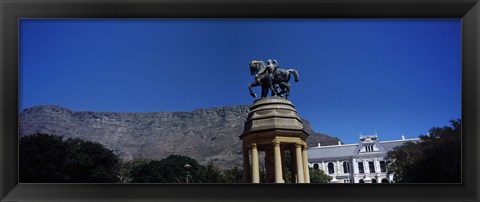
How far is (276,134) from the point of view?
29.5 feet

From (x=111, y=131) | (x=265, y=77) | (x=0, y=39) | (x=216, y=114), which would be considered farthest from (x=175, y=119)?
(x=0, y=39)

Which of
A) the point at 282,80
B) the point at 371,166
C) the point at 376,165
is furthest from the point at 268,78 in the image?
the point at 371,166

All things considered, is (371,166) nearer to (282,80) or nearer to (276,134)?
(282,80)

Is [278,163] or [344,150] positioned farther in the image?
[344,150]

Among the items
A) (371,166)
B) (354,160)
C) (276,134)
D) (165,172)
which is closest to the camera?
(276,134)

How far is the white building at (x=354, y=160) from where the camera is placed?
126 ft

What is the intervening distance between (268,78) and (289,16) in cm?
516

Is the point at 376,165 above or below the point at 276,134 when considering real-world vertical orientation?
below

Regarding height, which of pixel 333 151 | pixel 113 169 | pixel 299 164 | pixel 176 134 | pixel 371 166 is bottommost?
pixel 371 166

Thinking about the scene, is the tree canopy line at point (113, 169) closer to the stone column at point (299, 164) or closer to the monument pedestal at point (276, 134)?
the monument pedestal at point (276, 134)

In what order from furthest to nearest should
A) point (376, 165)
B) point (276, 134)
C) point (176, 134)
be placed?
1. point (176, 134)
2. point (376, 165)
3. point (276, 134)

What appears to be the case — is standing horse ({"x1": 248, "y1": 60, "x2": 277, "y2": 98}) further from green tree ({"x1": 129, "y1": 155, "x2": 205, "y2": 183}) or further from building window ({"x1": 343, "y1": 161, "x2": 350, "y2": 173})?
building window ({"x1": 343, "y1": 161, "x2": 350, "y2": 173})

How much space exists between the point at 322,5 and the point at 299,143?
530 cm

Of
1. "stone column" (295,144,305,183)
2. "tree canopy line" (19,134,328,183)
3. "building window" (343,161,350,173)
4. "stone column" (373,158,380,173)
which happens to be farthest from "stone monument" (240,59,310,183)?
"building window" (343,161,350,173)
